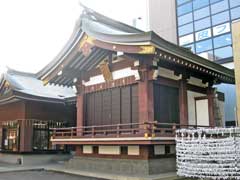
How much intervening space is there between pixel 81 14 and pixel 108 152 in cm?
612

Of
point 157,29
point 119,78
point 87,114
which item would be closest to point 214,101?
point 119,78

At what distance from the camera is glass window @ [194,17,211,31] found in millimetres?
21656

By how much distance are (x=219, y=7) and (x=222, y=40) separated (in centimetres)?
240

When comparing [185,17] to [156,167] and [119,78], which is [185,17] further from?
[156,167]

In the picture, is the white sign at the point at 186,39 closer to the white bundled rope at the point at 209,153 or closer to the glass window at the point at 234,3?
the glass window at the point at 234,3

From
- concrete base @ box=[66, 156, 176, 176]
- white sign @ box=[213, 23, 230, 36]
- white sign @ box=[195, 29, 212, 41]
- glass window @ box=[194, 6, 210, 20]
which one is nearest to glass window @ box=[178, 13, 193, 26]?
glass window @ box=[194, 6, 210, 20]

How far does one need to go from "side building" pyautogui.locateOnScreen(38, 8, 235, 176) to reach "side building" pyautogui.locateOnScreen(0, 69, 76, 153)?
3.30 meters

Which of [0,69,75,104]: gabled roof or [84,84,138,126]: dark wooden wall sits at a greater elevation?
[0,69,75,104]: gabled roof

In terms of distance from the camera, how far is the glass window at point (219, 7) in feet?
68.5

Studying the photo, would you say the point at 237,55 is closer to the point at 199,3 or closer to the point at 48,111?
the point at 48,111

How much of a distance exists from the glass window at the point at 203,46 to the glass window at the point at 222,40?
0.39 m

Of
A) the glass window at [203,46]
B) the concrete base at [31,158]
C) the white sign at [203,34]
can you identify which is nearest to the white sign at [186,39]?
the white sign at [203,34]

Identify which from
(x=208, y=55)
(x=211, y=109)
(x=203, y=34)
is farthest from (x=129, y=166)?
(x=203, y=34)

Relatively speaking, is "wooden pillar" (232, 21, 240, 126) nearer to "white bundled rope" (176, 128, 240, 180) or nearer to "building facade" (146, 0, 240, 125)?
"white bundled rope" (176, 128, 240, 180)
